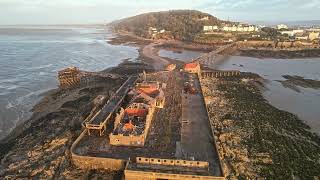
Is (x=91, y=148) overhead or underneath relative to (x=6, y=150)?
overhead

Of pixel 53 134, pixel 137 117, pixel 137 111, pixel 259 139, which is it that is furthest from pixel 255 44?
pixel 53 134

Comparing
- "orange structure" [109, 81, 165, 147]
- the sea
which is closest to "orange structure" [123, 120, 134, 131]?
"orange structure" [109, 81, 165, 147]

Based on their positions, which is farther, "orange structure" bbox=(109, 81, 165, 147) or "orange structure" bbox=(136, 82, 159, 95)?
"orange structure" bbox=(136, 82, 159, 95)

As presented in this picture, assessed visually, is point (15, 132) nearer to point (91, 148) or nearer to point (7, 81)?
point (91, 148)

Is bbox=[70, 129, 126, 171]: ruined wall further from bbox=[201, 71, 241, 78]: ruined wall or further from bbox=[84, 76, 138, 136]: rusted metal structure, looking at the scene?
bbox=[201, 71, 241, 78]: ruined wall

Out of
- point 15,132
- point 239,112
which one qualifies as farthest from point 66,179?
point 239,112

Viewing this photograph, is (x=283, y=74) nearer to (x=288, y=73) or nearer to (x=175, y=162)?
(x=288, y=73)
